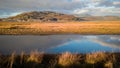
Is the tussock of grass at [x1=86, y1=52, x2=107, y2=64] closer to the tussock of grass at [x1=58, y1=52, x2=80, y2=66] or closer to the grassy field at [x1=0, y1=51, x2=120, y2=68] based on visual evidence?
the grassy field at [x1=0, y1=51, x2=120, y2=68]

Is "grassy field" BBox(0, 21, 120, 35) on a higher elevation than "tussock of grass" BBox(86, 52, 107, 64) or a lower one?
higher

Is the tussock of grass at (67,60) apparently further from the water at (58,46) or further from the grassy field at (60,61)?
the water at (58,46)

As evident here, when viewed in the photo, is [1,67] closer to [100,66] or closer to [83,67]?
[83,67]

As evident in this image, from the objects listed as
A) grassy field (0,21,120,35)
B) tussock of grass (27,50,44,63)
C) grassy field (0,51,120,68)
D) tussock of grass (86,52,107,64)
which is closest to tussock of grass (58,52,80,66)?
grassy field (0,51,120,68)

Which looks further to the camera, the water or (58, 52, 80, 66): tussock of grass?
the water

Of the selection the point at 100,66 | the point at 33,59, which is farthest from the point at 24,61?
the point at 100,66

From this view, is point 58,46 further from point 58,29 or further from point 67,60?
point 58,29

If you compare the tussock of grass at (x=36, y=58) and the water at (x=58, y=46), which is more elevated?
the tussock of grass at (x=36, y=58)

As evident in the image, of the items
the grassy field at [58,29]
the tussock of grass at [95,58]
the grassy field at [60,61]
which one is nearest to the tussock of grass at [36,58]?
the grassy field at [60,61]

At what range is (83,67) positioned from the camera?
1058 cm

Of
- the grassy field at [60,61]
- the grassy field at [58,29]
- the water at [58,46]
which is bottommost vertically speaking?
the water at [58,46]

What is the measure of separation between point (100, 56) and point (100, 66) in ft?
2.81

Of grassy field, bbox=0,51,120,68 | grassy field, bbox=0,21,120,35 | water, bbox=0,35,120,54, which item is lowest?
water, bbox=0,35,120,54

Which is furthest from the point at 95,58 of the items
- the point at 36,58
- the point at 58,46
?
the point at 58,46
